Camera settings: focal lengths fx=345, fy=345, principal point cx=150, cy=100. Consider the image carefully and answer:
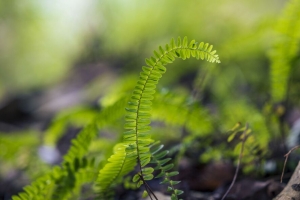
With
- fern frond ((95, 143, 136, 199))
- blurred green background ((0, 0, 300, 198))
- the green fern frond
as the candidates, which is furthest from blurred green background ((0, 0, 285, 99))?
fern frond ((95, 143, 136, 199))

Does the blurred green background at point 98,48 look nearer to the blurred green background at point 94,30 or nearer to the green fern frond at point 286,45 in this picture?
the blurred green background at point 94,30

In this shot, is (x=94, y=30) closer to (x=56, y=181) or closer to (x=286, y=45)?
(x=286, y=45)

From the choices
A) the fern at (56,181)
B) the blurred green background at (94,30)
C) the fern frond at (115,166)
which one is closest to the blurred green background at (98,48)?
the blurred green background at (94,30)

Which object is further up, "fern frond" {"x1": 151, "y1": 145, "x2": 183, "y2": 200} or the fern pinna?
the fern pinna

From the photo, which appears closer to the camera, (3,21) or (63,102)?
(63,102)

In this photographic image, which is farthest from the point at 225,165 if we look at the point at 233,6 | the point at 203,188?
the point at 233,6

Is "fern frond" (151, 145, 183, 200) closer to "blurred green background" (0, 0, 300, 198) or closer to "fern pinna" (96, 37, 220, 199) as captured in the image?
"fern pinna" (96, 37, 220, 199)

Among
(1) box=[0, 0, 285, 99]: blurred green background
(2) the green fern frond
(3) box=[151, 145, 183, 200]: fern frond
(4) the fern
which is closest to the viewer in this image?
(3) box=[151, 145, 183, 200]: fern frond

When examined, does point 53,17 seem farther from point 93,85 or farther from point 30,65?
point 93,85
